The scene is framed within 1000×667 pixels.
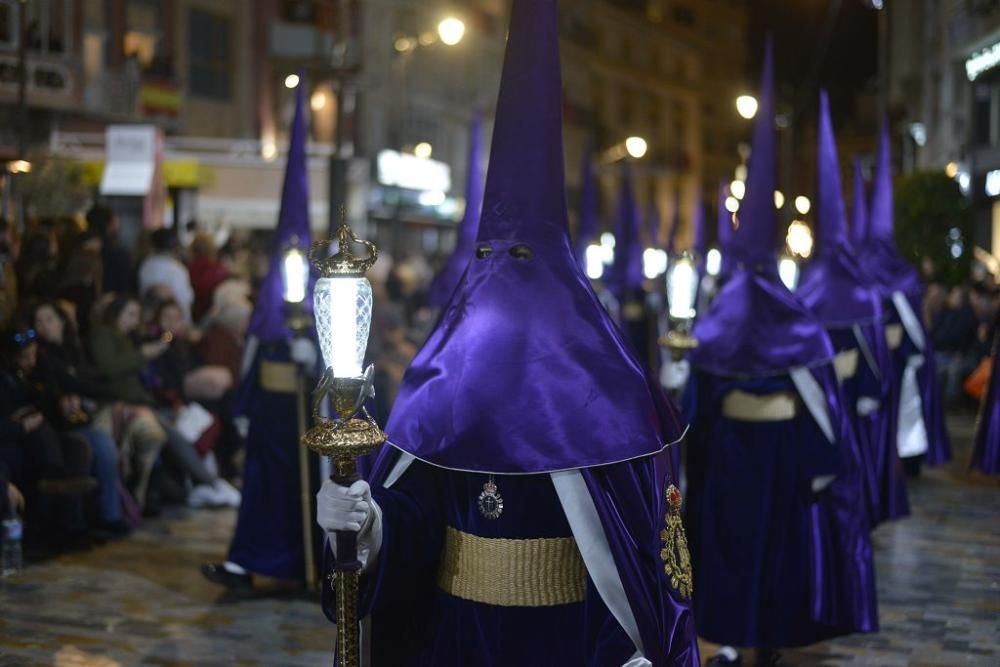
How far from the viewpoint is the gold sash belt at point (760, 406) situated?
6.98m

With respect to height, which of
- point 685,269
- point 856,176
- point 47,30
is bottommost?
point 685,269

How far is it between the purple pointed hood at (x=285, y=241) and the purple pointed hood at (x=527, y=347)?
14.2ft

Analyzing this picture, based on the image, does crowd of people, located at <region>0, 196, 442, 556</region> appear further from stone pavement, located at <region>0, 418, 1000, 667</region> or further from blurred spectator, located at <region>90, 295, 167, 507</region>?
stone pavement, located at <region>0, 418, 1000, 667</region>

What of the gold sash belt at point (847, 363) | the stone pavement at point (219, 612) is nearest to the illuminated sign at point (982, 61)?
the stone pavement at point (219, 612)

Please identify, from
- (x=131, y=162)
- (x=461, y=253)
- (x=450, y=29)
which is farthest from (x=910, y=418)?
(x=131, y=162)

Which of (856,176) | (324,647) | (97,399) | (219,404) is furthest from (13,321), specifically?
(856,176)

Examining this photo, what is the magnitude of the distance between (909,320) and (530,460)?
878cm

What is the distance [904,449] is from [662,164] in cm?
5021

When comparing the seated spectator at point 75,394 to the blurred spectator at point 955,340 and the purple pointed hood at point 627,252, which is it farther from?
the blurred spectator at point 955,340

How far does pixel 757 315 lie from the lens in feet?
23.4

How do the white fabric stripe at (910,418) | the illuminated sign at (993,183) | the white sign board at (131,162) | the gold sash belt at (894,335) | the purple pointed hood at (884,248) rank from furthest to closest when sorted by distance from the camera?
the illuminated sign at (993,183) < the white sign board at (131,162) < the white fabric stripe at (910,418) < the purple pointed hood at (884,248) < the gold sash belt at (894,335)

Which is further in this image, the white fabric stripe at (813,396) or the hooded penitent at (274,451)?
the hooded penitent at (274,451)

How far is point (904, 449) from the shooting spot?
41.0 ft

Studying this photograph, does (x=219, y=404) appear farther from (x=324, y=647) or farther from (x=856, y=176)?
(x=856, y=176)
